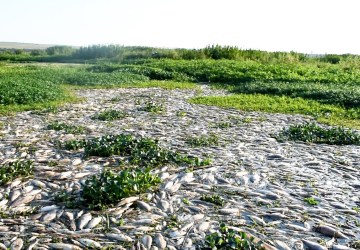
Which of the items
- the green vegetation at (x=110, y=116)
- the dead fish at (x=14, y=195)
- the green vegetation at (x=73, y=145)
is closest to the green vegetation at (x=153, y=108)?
the green vegetation at (x=110, y=116)

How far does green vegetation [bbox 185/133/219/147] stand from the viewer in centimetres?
1084

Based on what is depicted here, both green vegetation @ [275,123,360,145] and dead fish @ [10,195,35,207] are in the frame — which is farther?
green vegetation @ [275,123,360,145]

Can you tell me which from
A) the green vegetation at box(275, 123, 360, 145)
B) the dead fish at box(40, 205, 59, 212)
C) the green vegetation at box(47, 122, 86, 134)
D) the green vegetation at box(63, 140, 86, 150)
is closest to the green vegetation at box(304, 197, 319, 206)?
the dead fish at box(40, 205, 59, 212)

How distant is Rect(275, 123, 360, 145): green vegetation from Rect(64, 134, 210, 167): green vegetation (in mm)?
3808

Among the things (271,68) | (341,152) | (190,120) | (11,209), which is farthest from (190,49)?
(11,209)

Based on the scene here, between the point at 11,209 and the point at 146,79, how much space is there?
78.4ft

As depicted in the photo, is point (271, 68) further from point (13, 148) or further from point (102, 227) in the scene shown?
point (102, 227)

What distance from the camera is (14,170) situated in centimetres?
793

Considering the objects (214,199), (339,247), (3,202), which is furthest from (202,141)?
(339,247)

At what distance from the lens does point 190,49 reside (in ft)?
166

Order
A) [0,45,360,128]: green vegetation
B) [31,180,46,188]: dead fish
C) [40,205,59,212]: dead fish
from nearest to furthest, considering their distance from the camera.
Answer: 1. [40,205,59,212]: dead fish
2. [31,180,46,188]: dead fish
3. [0,45,360,128]: green vegetation

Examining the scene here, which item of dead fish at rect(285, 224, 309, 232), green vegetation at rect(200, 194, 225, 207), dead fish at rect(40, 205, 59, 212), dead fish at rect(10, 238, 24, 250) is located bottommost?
dead fish at rect(40, 205, 59, 212)

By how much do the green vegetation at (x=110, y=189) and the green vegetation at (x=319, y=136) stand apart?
5807 millimetres

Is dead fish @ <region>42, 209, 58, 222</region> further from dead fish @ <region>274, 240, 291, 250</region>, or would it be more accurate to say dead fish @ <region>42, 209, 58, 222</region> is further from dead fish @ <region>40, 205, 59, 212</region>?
dead fish @ <region>274, 240, 291, 250</region>
